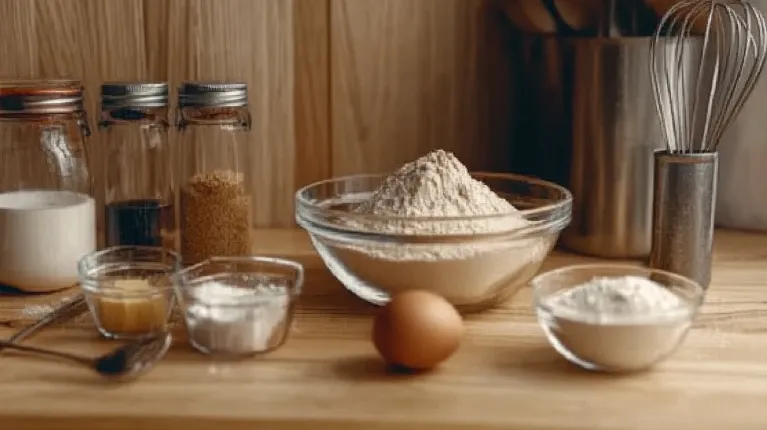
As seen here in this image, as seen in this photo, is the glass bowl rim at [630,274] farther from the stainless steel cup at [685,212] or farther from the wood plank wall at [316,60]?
the wood plank wall at [316,60]

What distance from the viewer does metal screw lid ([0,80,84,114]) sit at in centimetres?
93

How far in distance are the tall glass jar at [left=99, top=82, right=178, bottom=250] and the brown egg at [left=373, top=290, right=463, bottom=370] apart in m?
0.32

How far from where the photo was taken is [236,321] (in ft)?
2.59

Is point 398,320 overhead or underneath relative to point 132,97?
underneath

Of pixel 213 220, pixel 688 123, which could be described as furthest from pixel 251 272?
pixel 688 123

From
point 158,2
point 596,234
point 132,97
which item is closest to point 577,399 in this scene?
point 596,234

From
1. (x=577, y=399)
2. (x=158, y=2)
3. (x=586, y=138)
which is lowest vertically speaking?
(x=577, y=399)

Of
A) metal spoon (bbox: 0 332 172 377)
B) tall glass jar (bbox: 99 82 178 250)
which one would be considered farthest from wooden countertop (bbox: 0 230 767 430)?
Result: tall glass jar (bbox: 99 82 178 250)

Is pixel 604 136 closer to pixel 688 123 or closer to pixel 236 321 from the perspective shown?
pixel 688 123

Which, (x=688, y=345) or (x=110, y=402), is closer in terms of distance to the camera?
(x=110, y=402)

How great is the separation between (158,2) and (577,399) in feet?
2.06

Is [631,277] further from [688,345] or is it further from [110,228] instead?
[110,228]

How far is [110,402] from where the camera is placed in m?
0.71

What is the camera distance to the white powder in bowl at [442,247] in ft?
2.81
